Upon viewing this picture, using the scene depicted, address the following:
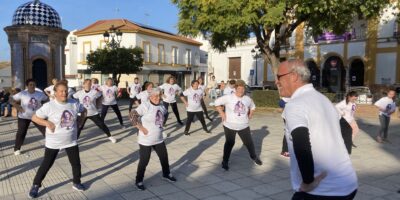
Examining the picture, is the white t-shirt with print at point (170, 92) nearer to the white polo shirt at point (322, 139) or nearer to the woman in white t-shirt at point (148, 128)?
the woman in white t-shirt at point (148, 128)

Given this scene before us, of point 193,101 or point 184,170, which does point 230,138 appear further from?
point 193,101

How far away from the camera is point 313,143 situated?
2.40 meters

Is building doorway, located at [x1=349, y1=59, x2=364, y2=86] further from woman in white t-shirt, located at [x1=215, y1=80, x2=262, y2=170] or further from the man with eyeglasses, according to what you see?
the man with eyeglasses

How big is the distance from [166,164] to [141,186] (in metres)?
0.56

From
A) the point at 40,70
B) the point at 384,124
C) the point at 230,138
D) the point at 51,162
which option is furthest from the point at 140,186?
the point at 40,70

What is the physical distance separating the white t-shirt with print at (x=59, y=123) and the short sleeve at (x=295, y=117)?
12.2ft

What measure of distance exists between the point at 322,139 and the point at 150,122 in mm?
3594

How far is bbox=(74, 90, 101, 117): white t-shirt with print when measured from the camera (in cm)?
923

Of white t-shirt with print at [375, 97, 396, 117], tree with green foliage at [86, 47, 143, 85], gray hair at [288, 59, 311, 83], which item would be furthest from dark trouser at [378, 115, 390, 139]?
tree with green foliage at [86, 47, 143, 85]

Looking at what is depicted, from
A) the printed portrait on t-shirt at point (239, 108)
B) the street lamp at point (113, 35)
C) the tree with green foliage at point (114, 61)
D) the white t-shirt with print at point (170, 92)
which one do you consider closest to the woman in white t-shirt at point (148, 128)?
the printed portrait on t-shirt at point (239, 108)

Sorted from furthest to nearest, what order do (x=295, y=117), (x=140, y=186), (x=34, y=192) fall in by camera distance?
1. (x=140, y=186)
2. (x=34, y=192)
3. (x=295, y=117)

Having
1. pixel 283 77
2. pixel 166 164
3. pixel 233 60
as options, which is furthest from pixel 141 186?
pixel 233 60

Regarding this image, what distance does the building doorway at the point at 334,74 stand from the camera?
30.6m

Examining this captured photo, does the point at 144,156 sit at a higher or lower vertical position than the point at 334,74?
lower
